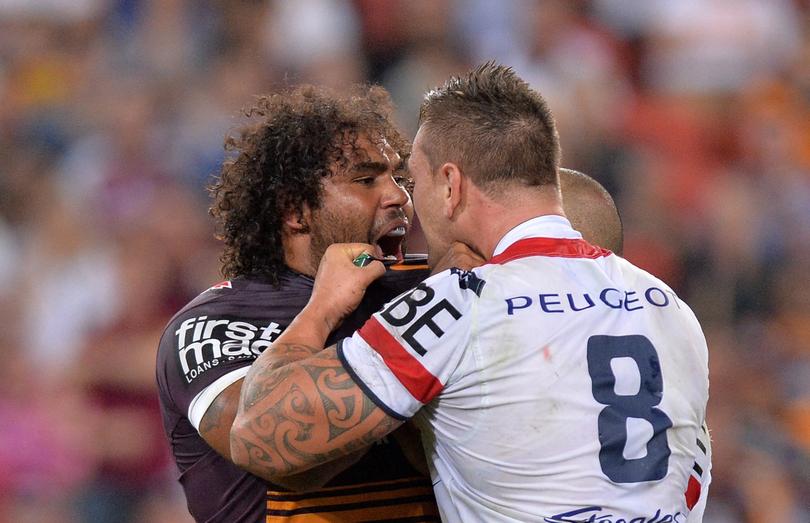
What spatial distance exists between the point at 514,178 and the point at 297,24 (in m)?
5.13

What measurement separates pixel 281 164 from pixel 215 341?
2.27ft

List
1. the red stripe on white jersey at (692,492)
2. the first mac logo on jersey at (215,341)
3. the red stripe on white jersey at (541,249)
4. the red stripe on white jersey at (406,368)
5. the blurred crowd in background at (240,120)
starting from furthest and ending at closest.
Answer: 1. the blurred crowd in background at (240,120)
2. the first mac logo on jersey at (215,341)
3. the red stripe on white jersey at (692,492)
4. the red stripe on white jersey at (541,249)
5. the red stripe on white jersey at (406,368)

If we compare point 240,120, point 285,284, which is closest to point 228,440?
point 285,284

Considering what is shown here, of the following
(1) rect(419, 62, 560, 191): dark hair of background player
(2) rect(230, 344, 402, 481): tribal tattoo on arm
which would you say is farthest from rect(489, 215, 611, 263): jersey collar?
(2) rect(230, 344, 402, 481): tribal tattoo on arm

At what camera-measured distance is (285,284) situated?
10.8 feet

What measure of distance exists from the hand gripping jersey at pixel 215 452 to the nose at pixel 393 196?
226 mm

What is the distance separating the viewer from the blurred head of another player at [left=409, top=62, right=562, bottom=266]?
2.70 metres

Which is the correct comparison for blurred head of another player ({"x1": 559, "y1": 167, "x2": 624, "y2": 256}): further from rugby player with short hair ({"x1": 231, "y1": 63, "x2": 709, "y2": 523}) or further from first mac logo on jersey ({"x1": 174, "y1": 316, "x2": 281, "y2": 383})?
first mac logo on jersey ({"x1": 174, "y1": 316, "x2": 281, "y2": 383})

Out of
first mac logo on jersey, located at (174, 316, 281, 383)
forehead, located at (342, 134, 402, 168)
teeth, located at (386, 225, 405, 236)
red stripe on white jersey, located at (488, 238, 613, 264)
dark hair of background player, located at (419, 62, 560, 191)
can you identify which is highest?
dark hair of background player, located at (419, 62, 560, 191)

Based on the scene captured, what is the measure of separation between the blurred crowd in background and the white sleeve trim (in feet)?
9.55

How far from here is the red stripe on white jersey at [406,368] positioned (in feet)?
8.18

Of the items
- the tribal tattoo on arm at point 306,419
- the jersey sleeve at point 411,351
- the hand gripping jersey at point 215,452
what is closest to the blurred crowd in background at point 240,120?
the hand gripping jersey at point 215,452

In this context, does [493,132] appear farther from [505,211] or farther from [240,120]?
[240,120]

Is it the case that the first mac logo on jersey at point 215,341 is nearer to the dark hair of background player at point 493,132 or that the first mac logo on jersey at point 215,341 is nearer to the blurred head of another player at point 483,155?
the blurred head of another player at point 483,155
